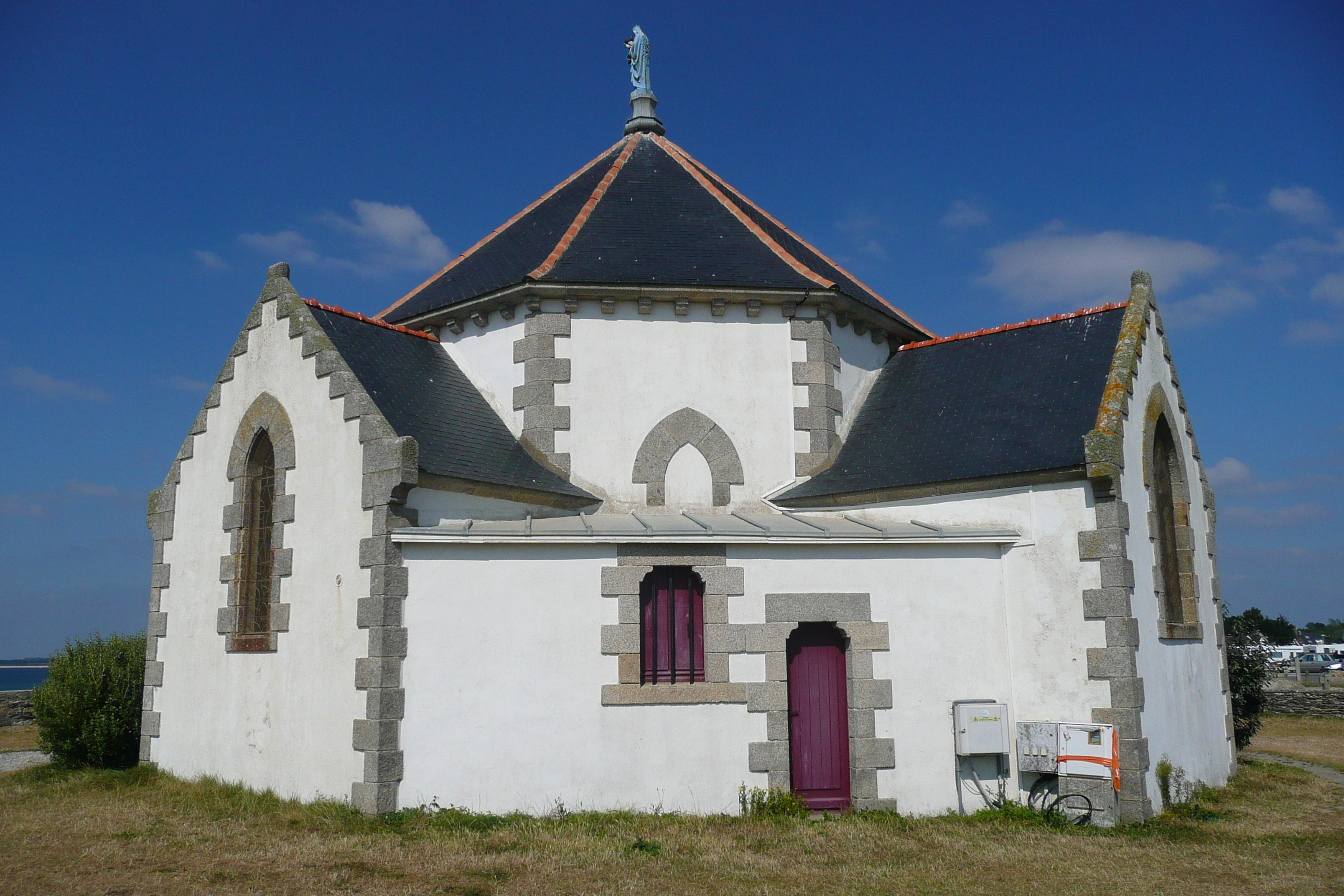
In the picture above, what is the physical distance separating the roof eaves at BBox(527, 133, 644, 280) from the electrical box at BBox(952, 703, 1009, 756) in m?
7.31

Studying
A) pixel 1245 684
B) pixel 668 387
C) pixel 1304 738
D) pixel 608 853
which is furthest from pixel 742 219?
pixel 1304 738

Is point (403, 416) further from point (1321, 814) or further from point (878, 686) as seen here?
point (1321, 814)

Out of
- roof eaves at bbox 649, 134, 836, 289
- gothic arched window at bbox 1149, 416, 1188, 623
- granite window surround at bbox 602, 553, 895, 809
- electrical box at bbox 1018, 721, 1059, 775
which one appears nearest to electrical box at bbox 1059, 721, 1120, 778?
electrical box at bbox 1018, 721, 1059, 775

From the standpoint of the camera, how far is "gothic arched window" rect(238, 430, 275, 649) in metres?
11.8

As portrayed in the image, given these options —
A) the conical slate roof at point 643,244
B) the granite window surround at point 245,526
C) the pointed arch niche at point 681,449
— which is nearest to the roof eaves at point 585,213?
the conical slate roof at point 643,244

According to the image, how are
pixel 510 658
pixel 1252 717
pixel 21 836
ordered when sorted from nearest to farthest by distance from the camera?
1. pixel 21 836
2. pixel 510 658
3. pixel 1252 717

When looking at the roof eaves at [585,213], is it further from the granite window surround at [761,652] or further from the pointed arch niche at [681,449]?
the granite window surround at [761,652]

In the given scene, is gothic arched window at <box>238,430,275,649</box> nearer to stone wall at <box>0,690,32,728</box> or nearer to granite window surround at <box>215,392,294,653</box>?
granite window surround at <box>215,392,294,653</box>

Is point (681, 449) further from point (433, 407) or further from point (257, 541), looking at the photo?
point (257, 541)

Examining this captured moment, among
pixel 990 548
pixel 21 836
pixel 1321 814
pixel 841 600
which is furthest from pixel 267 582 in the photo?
pixel 1321 814

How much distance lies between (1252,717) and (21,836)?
54.3ft

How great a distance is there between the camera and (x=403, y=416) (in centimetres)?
1137

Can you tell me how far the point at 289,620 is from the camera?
11.1 meters

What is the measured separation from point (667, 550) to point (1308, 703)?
2093cm
